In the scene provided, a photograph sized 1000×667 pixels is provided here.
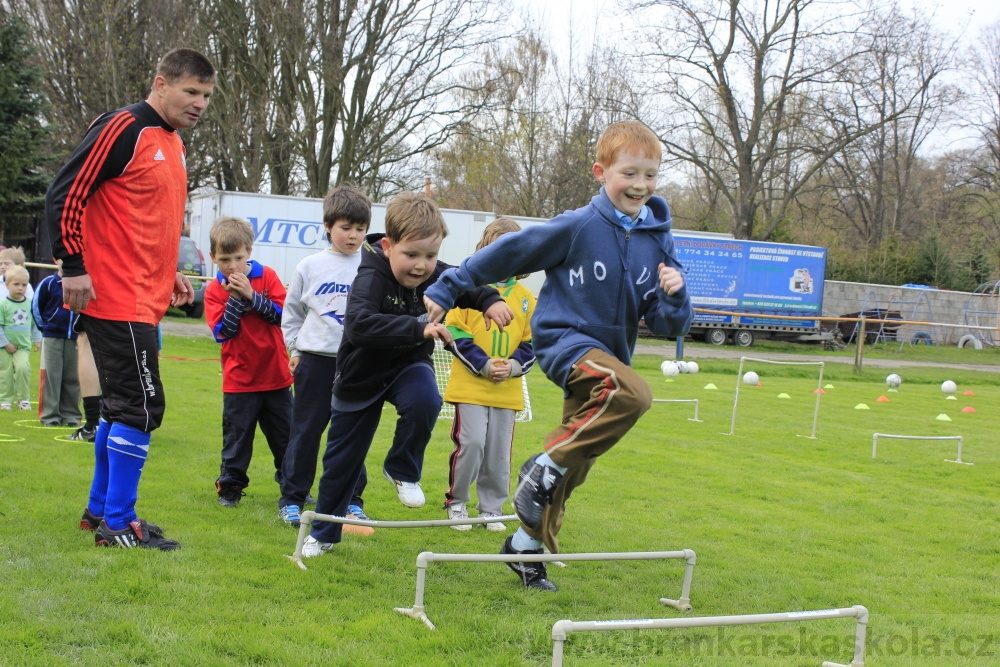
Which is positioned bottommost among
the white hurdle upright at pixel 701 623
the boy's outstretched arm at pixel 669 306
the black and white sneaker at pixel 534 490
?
the white hurdle upright at pixel 701 623

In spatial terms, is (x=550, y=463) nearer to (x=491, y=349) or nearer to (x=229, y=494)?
(x=491, y=349)

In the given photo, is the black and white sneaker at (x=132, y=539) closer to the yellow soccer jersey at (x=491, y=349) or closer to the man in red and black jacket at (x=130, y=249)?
the man in red and black jacket at (x=130, y=249)

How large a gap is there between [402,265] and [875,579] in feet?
9.57

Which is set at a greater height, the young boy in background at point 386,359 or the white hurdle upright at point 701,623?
the young boy in background at point 386,359

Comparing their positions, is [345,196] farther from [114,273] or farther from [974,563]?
[974,563]

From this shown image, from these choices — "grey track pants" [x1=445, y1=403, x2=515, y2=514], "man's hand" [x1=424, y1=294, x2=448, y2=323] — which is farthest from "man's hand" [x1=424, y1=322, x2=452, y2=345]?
Result: "grey track pants" [x1=445, y1=403, x2=515, y2=514]

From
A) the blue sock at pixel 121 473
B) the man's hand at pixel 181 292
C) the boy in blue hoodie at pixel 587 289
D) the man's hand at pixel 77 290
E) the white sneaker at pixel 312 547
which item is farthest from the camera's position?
the man's hand at pixel 181 292

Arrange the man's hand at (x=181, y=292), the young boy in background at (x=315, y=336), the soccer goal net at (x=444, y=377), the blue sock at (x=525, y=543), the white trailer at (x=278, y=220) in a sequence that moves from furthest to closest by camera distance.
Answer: the white trailer at (x=278, y=220) → the soccer goal net at (x=444, y=377) → the young boy in background at (x=315, y=336) → the man's hand at (x=181, y=292) → the blue sock at (x=525, y=543)

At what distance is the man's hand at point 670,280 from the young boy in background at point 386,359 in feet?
2.65

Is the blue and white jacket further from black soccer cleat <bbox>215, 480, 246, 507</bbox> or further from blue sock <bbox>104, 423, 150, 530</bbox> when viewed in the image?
blue sock <bbox>104, 423, 150, 530</bbox>

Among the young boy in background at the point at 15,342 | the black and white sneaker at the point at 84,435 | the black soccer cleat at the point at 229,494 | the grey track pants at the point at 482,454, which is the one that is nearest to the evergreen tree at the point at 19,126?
the young boy in background at the point at 15,342

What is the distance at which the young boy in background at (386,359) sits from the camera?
4.45 meters

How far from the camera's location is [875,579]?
481cm

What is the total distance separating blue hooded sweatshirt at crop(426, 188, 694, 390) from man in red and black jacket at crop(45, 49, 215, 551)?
59.1 inches
